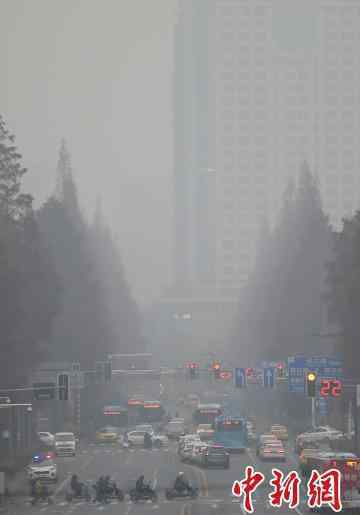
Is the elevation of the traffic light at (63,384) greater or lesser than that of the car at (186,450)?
greater

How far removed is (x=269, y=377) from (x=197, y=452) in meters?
14.4

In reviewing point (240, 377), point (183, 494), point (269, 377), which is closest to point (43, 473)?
point (183, 494)

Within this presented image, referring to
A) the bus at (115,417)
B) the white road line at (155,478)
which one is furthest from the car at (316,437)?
the bus at (115,417)

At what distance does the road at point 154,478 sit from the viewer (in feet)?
198

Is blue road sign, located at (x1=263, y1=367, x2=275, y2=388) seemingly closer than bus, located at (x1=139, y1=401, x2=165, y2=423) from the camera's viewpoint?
Yes

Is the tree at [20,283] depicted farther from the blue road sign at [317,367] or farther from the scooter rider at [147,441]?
the blue road sign at [317,367]

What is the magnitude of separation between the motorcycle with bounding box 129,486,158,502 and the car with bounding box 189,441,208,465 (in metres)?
20.9

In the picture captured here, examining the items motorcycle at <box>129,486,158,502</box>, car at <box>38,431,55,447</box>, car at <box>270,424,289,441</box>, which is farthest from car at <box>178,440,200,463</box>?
motorcycle at <box>129,486,158,502</box>

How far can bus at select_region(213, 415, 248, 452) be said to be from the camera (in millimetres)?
102375

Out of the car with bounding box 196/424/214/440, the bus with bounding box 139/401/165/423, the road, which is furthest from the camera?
the bus with bounding box 139/401/165/423

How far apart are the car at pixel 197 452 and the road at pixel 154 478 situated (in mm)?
660

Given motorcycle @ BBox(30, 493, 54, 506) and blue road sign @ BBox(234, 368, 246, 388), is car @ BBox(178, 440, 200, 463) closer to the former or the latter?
blue road sign @ BBox(234, 368, 246, 388)

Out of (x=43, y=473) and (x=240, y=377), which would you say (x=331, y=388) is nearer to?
(x=43, y=473)

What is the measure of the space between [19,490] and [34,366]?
30994 millimetres
